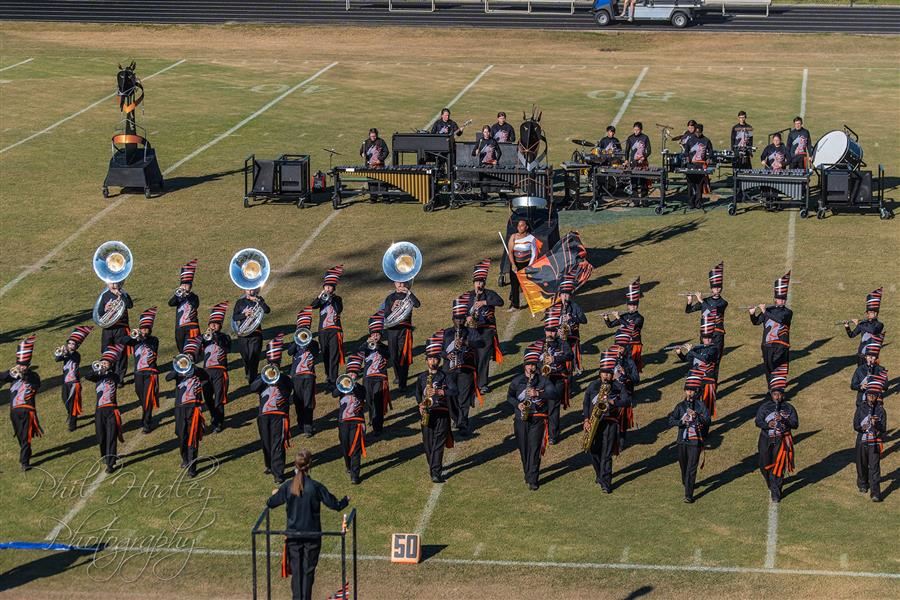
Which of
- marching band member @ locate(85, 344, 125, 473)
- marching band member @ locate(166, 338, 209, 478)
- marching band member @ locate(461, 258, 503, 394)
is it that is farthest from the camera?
marching band member @ locate(461, 258, 503, 394)

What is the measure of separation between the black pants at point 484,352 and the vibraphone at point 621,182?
913 cm

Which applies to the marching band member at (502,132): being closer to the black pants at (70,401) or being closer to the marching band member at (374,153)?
the marching band member at (374,153)

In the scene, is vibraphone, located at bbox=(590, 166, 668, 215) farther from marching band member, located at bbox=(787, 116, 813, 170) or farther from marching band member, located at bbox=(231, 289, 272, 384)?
marching band member, located at bbox=(231, 289, 272, 384)

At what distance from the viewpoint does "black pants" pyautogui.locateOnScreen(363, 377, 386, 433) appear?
1908 cm

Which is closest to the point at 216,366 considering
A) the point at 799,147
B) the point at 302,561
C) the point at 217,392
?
the point at 217,392

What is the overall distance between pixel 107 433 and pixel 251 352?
2990 mm

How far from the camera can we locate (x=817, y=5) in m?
56.1

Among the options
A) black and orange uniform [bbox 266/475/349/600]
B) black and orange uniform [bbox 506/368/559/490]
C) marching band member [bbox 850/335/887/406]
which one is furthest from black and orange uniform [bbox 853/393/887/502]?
black and orange uniform [bbox 266/475/349/600]

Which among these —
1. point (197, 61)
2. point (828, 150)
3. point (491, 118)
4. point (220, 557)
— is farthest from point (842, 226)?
point (197, 61)

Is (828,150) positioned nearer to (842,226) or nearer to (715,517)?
(842,226)

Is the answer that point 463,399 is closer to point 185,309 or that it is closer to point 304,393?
point 304,393

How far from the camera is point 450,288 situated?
2527 centimetres

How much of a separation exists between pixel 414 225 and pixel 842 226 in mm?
7696

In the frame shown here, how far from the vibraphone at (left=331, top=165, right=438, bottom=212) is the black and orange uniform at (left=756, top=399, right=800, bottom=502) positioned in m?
13.1
